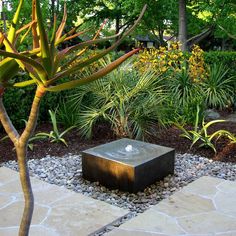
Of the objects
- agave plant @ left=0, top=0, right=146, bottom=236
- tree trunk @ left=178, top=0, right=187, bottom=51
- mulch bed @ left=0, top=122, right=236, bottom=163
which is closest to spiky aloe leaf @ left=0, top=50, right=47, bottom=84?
agave plant @ left=0, top=0, right=146, bottom=236

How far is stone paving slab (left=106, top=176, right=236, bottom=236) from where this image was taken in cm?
277

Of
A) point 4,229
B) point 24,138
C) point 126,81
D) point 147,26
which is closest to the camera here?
point 24,138

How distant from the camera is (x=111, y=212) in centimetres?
310

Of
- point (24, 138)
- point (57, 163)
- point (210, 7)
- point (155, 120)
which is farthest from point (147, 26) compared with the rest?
point (24, 138)

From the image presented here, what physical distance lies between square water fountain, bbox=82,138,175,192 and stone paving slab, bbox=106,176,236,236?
1.21ft

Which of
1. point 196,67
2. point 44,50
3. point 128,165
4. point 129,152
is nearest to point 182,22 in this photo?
point 196,67

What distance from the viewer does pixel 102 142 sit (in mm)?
5320

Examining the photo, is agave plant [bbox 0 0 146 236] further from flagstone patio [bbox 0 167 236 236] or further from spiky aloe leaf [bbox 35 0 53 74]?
flagstone patio [bbox 0 167 236 236]

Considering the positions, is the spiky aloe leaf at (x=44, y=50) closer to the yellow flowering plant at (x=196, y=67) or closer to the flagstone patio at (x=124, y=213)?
the flagstone patio at (x=124, y=213)

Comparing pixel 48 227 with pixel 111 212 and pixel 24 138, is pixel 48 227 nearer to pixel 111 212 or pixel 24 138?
pixel 111 212

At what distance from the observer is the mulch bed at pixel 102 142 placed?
4758 millimetres

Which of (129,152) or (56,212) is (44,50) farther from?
(129,152)

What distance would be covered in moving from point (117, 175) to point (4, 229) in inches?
51.0

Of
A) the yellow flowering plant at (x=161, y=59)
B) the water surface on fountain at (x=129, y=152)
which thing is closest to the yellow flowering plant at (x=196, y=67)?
the yellow flowering plant at (x=161, y=59)
